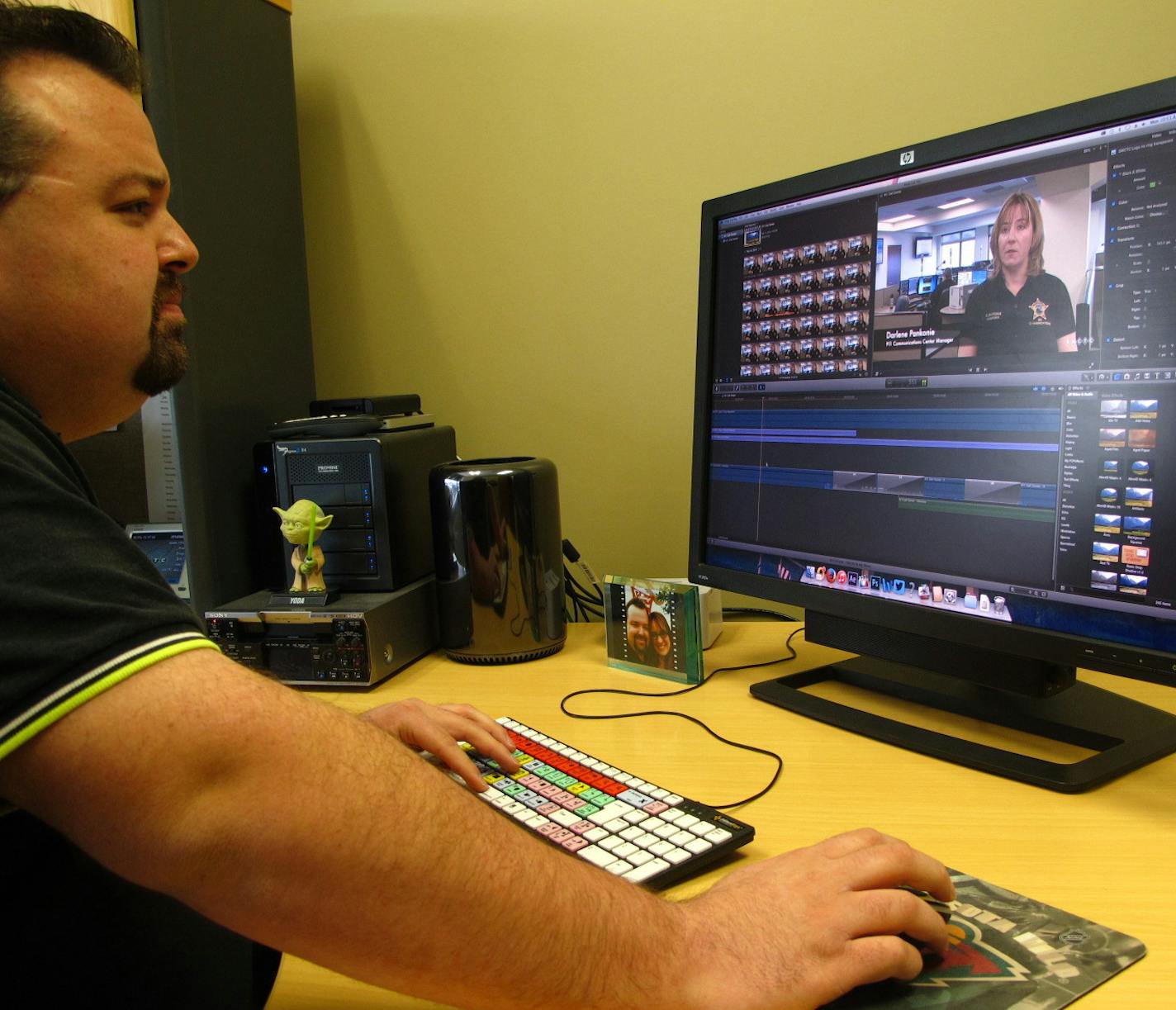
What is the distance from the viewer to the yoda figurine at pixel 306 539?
1.24 m

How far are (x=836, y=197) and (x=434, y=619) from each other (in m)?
0.76

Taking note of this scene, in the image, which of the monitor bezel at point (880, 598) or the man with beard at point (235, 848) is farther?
the monitor bezel at point (880, 598)

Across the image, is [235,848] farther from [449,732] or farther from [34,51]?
[34,51]

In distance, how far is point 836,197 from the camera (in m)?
1.01

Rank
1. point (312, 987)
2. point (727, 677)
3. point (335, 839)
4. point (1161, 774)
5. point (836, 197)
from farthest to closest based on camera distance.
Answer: point (727, 677) < point (836, 197) < point (1161, 774) < point (312, 987) < point (335, 839)

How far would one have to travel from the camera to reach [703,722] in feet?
3.33

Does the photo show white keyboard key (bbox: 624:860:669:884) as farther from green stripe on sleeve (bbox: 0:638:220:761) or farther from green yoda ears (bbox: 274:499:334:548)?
green yoda ears (bbox: 274:499:334:548)

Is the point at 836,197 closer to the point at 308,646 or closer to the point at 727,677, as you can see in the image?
the point at 727,677

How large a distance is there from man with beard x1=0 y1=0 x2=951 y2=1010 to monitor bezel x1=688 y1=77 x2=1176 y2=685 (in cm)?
30

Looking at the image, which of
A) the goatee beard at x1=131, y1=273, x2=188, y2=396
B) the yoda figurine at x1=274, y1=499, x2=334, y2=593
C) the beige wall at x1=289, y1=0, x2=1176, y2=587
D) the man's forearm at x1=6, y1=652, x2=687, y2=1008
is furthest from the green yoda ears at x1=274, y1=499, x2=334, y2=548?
the man's forearm at x1=6, y1=652, x2=687, y2=1008

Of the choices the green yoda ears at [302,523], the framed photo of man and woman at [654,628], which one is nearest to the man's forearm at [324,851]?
the framed photo of man and woman at [654,628]

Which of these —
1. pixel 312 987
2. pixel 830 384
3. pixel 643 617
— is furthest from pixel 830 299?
pixel 312 987

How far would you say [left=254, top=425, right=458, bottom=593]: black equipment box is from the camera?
1.29 metres

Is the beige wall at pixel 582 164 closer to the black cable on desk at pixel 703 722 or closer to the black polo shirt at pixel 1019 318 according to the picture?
the black cable on desk at pixel 703 722
